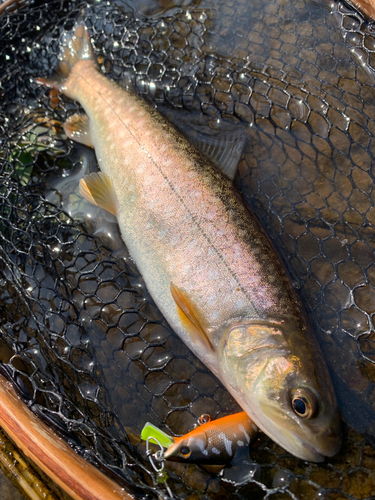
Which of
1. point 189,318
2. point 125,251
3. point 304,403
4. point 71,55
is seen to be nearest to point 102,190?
point 125,251

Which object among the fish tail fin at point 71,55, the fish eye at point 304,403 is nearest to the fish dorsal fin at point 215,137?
the fish tail fin at point 71,55

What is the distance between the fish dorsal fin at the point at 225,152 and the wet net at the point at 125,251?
34 cm

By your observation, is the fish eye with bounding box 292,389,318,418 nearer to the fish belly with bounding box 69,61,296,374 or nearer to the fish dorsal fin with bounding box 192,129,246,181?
the fish belly with bounding box 69,61,296,374

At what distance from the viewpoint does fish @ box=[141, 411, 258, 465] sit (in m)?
2.08

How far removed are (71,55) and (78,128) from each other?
788mm

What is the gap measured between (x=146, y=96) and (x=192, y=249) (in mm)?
1983

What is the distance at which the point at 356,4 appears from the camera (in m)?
3.28

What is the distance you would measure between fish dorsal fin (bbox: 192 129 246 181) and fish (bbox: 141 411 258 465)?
1.77 metres

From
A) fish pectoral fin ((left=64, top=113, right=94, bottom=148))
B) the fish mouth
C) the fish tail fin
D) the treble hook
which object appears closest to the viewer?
the fish mouth

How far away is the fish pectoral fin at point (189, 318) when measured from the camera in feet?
7.69

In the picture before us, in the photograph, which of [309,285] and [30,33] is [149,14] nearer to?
[30,33]

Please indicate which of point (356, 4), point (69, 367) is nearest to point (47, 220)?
point (69, 367)

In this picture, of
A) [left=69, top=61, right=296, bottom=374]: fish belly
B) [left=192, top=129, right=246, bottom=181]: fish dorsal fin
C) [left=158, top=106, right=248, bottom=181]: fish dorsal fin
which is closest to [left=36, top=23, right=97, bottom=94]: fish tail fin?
[left=69, top=61, right=296, bottom=374]: fish belly

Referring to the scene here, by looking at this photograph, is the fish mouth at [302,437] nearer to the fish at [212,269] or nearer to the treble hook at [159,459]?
the fish at [212,269]
